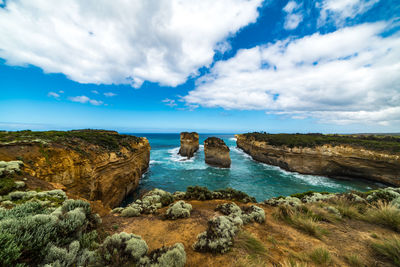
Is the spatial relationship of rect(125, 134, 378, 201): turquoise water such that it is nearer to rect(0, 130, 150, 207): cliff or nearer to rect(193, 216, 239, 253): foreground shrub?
rect(0, 130, 150, 207): cliff

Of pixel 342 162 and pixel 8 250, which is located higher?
pixel 8 250

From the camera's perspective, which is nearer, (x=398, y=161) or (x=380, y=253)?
(x=380, y=253)

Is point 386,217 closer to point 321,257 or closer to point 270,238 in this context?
point 321,257

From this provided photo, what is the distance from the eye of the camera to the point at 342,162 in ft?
66.6

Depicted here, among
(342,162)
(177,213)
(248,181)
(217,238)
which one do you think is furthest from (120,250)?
(342,162)

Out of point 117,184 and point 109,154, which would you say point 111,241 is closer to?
point 109,154

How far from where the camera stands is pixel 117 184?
12211mm

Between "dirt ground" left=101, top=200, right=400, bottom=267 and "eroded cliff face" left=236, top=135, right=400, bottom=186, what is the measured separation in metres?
21.4

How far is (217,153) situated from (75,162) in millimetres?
21624

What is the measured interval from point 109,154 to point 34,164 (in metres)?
4.61

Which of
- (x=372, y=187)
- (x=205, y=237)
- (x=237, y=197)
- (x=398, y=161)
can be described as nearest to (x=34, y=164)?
(x=205, y=237)

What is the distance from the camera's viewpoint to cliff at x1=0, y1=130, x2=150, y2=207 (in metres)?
7.01

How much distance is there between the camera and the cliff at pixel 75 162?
701cm

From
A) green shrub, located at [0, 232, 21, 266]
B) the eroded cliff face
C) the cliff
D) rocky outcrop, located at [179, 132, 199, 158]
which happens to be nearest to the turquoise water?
the eroded cliff face
